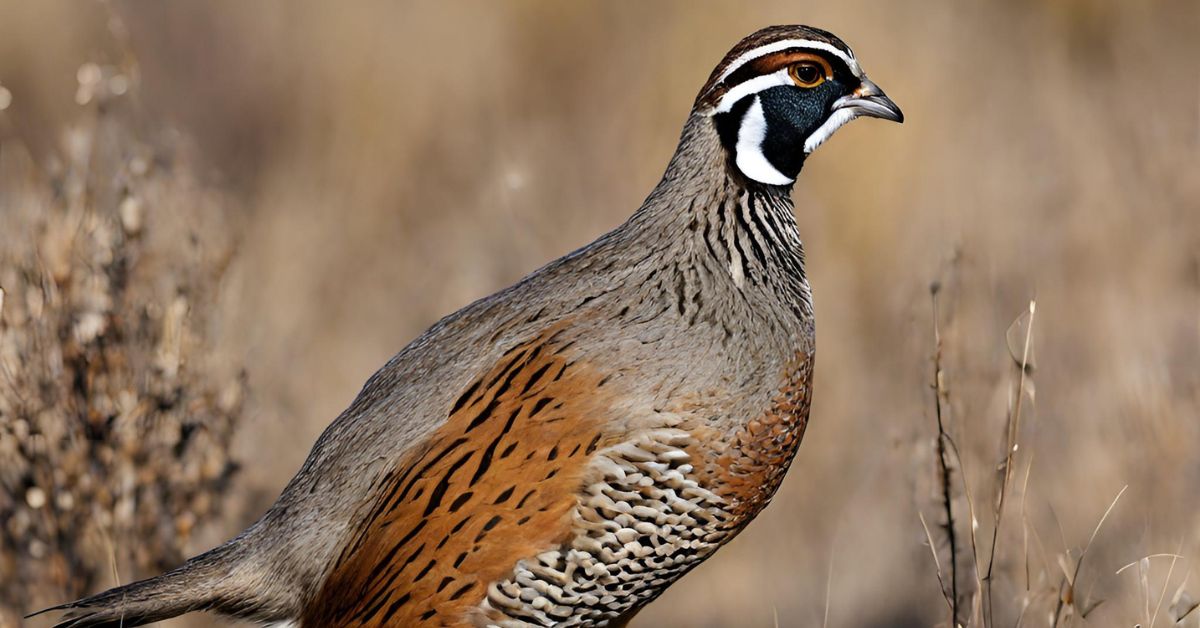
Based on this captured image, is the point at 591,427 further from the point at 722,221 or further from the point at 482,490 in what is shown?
the point at 722,221

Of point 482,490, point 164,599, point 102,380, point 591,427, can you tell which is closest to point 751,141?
point 591,427

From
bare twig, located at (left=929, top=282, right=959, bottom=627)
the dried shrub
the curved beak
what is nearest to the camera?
bare twig, located at (left=929, top=282, right=959, bottom=627)

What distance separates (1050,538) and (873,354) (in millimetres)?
1893

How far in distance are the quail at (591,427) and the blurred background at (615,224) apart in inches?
25.8

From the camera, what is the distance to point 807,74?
4.73 m

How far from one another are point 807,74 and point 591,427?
1.27 meters

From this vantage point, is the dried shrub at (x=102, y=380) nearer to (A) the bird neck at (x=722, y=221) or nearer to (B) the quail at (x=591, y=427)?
(B) the quail at (x=591, y=427)

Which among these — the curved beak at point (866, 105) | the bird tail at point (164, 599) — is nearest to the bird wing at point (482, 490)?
the bird tail at point (164, 599)

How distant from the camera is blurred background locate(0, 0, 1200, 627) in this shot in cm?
565

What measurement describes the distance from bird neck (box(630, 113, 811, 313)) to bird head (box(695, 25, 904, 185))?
0.05 metres

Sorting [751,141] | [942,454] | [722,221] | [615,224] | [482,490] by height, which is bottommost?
[942,454]

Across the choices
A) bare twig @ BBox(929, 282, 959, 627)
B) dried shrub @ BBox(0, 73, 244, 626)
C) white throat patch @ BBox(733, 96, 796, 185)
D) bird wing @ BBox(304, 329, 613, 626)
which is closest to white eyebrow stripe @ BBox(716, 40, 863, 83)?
white throat patch @ BBox(733, 96, 796, 185)

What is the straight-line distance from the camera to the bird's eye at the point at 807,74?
470cm

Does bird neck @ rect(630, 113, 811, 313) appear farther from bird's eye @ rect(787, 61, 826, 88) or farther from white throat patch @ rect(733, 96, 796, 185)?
bird's eye @ rect(787, 61, 826, 88)
